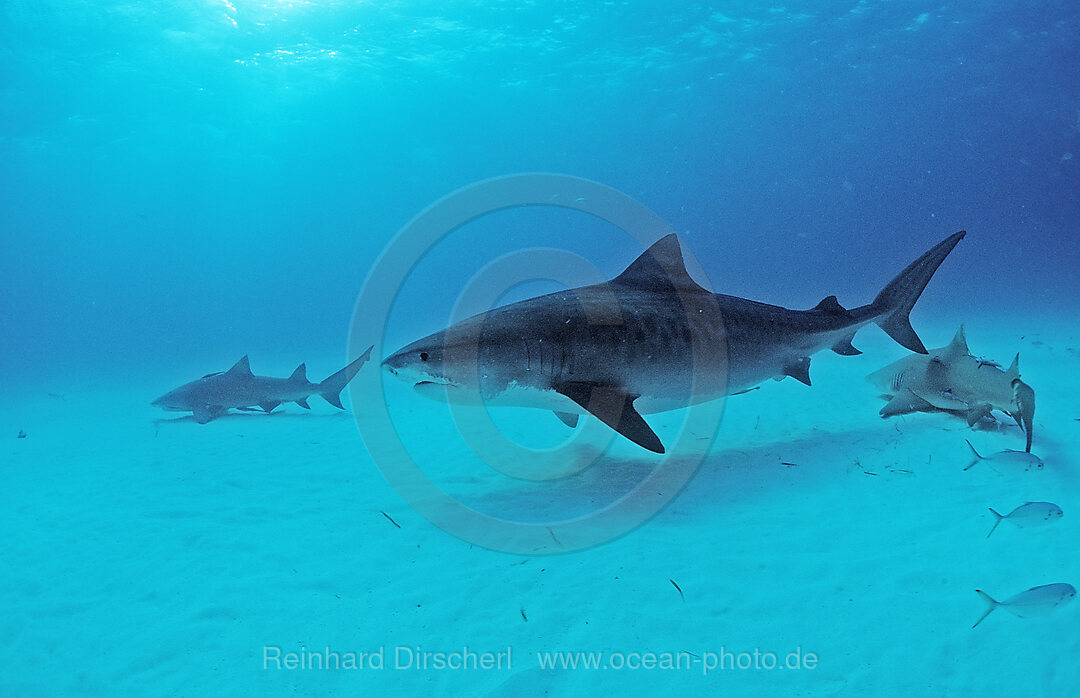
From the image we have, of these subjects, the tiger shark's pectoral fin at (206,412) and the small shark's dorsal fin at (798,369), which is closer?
the small shark's dorsal fin at (798,369)

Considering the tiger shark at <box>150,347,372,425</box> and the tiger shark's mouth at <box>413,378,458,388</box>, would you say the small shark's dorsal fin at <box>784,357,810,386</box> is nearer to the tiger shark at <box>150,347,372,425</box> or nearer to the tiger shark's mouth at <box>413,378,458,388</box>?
the tiger shark's mouth at <box>413,378,458,388</box>

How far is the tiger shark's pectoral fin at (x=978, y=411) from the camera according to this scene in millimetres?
5297

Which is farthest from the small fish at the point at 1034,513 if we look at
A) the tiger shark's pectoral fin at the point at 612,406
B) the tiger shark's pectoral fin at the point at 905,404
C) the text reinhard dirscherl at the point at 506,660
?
the tiger shark's pectoral fin at the point at 905,404

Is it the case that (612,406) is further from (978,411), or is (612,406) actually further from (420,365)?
(978,411)

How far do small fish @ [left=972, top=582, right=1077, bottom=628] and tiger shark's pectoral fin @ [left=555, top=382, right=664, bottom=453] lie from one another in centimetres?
204

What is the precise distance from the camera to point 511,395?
450cm

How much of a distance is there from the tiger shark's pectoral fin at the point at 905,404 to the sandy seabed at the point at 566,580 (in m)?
0.18

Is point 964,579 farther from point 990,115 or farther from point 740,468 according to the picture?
point 990,115

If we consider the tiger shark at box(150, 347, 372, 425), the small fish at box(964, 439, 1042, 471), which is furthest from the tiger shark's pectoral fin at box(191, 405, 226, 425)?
the small fish at box(964, 439, 1042, 471)

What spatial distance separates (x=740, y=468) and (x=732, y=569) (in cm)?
213

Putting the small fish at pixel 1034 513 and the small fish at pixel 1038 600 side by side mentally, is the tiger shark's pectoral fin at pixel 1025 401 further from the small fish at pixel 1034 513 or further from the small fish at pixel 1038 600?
the small fish at pixel 1038 600

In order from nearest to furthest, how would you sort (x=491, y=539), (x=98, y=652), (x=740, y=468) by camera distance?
1. (x=98, y=652)
2. (x=491, y=539)
3. (x=740, y=468)

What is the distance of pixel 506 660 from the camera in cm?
251

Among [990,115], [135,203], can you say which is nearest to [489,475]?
[990,115]
